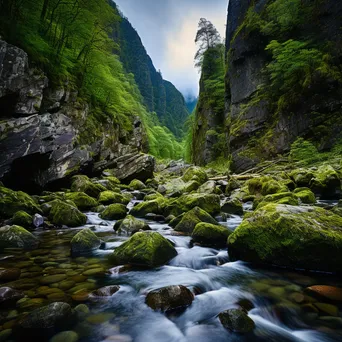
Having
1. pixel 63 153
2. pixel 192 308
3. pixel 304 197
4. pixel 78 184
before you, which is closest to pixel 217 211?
pixel 304 197

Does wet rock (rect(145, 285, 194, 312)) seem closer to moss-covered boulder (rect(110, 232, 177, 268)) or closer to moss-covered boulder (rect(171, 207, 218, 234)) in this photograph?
moss-covered boulder (rect(110, 232, 177, 268))

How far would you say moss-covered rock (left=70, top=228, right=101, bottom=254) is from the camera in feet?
14.3

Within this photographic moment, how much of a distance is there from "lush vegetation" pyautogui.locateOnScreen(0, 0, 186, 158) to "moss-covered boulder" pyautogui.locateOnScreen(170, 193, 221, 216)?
390 inches

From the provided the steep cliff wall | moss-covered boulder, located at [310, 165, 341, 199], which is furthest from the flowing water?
the steep cliff wall

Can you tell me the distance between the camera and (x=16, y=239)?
4.47m

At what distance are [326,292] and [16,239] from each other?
480 cm

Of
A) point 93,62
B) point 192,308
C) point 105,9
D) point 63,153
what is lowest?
point 192,308

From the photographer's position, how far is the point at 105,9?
1711 cm

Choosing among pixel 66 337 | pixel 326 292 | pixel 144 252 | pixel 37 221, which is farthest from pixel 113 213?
pixel 326 292

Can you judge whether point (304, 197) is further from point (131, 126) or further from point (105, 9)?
point (131, 126)

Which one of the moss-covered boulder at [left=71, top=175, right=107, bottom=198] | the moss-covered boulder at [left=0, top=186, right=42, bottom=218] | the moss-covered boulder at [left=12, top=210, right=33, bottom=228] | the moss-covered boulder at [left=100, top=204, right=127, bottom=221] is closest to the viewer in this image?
the moss-covered boulder at [left=12, top=210, right=33, bottom=228]

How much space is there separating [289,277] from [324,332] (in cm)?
104

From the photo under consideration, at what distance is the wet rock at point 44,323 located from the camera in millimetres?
2055

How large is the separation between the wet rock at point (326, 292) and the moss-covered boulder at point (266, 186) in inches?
228
